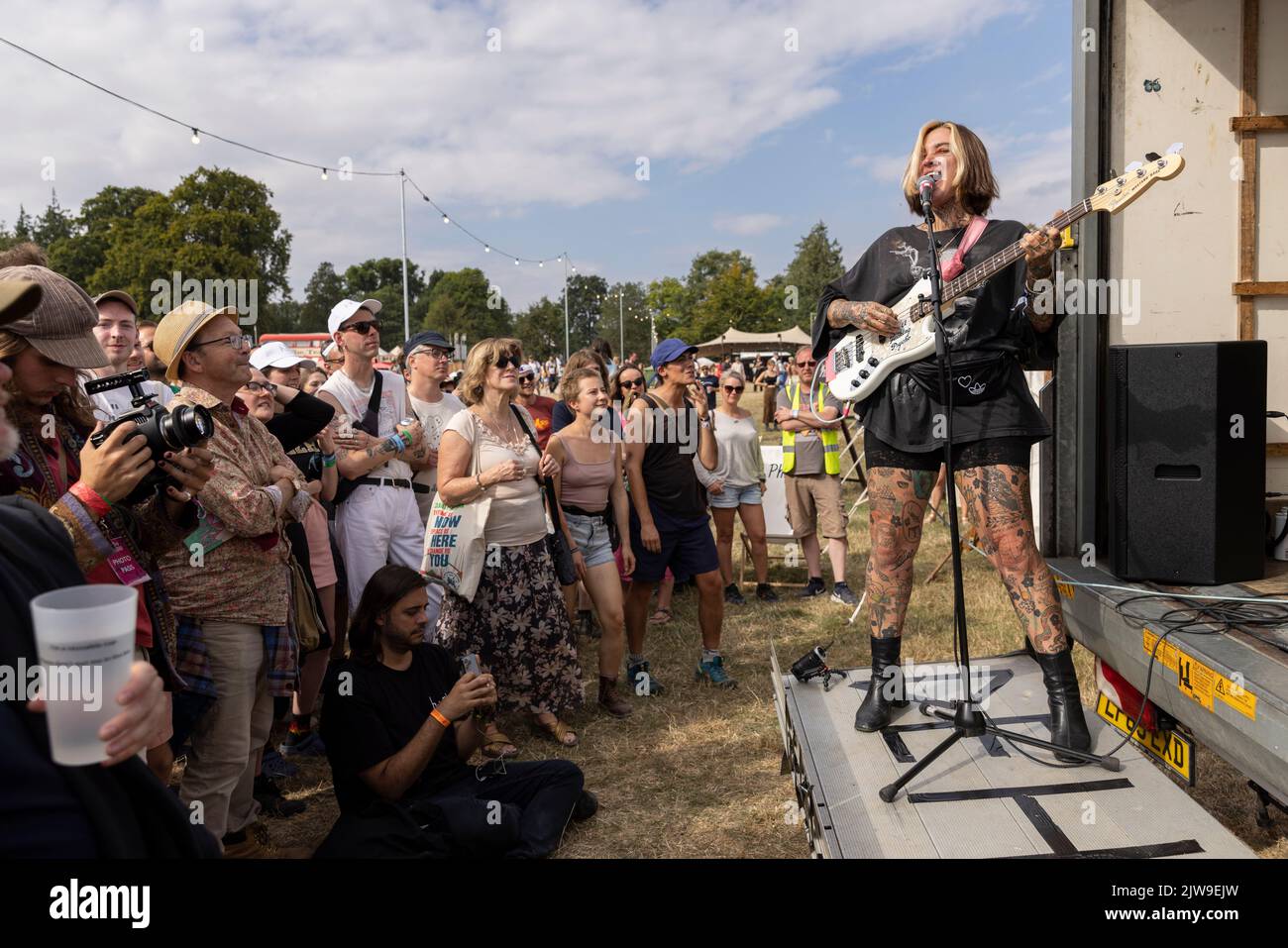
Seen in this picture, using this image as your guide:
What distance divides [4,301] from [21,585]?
43 cm

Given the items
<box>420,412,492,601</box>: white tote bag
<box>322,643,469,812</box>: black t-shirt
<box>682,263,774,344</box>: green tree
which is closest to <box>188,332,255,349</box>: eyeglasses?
<box>322,643,469,812</box>: black t-shirt

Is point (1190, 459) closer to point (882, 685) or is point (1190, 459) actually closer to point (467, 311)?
point (882, 685)

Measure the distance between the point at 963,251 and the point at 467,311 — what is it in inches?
2270

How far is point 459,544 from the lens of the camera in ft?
14.5

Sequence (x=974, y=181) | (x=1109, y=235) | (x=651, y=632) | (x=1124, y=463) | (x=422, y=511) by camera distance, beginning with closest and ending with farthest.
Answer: (x=974, y=181) → (x=1124, y=463) → (x=1109, y=235) → (x=422, y=511) → (x=651, y=632)

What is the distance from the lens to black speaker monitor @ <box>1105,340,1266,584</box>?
11.5 feet

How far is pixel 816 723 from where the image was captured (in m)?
3.59

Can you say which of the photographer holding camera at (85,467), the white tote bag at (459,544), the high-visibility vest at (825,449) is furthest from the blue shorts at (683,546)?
the photographer holding camera at (85,467)

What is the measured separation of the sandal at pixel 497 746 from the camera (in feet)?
14.4

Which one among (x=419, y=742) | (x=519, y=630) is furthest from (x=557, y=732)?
(x=419, y=742)

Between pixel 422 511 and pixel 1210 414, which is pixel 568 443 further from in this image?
pixel 1210 414

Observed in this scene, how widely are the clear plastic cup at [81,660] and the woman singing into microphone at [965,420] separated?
269 cm
